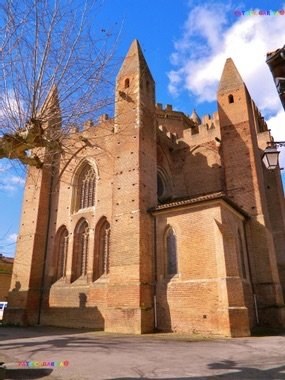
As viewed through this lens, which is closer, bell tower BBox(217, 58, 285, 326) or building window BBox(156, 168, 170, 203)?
bell tower BBox(217, 58, 285, 326)

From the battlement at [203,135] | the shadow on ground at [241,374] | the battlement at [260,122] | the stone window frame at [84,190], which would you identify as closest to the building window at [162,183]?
the battlement at [203,135]

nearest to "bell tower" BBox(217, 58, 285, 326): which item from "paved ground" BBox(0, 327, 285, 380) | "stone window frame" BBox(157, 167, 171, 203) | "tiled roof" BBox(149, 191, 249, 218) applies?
"tiled roof" BBox(149, 191, 249, 218)

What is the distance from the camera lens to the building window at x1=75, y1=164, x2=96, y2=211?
18609mm

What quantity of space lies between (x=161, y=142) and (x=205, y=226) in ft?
28.5

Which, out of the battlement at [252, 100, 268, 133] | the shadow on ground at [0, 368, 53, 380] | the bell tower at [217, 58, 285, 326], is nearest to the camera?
the shadow on ground at [0, 368, 53, 380]

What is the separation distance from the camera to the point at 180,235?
13750 mm

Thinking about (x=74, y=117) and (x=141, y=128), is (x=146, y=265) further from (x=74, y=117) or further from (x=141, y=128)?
(x=74, y=117)

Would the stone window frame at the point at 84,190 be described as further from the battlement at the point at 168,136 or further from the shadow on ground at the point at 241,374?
the shadow on ground at the point at 241,374

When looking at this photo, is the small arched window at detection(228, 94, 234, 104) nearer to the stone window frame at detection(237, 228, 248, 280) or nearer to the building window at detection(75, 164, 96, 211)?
the stone window frame at detection(237, 228, 248, 280)

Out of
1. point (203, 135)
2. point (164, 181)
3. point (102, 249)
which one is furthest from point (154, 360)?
point (203, 135)

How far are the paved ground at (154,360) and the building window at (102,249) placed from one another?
21.8 ft

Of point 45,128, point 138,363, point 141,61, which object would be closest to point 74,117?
point 45,128

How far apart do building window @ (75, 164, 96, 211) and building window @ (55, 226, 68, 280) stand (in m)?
1.66

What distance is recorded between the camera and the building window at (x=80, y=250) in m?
17.3
